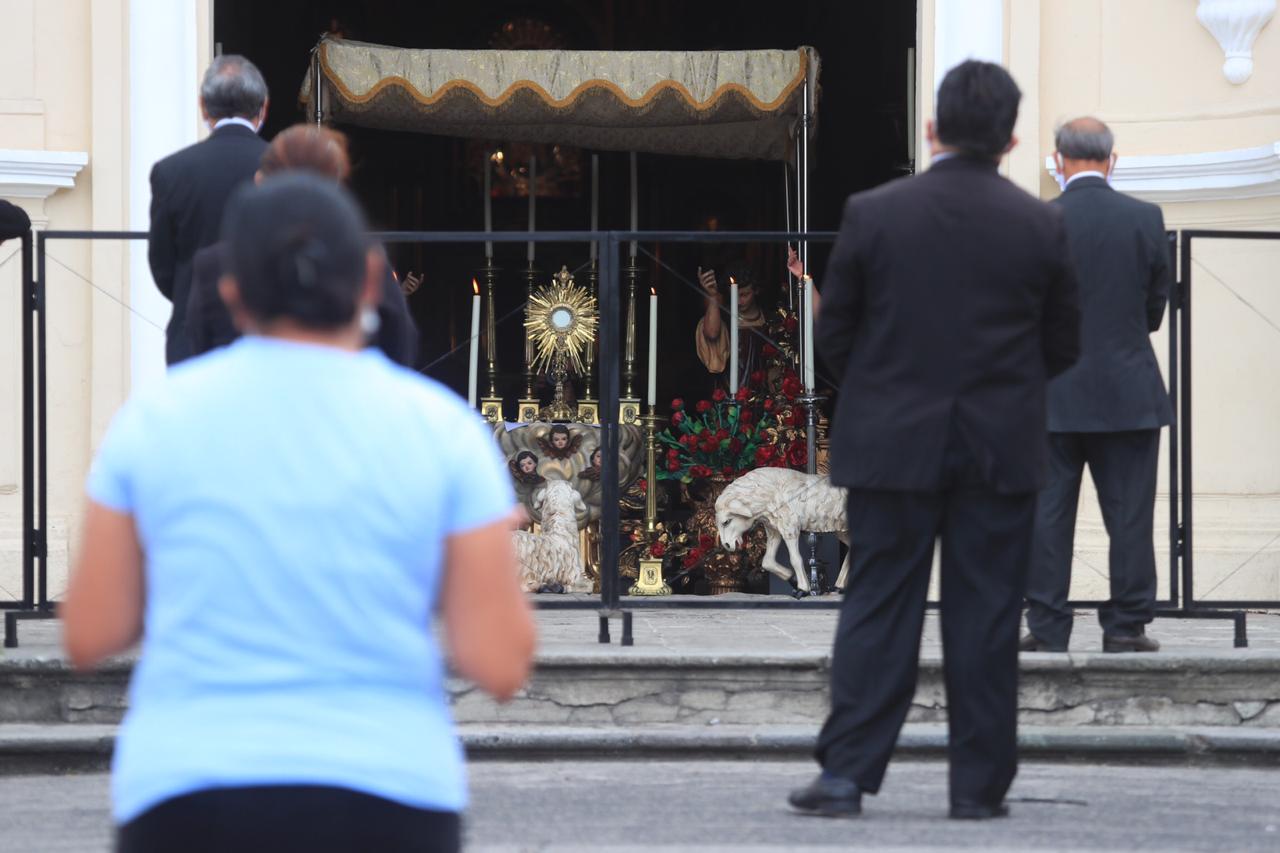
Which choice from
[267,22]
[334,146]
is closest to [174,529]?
[334,146]

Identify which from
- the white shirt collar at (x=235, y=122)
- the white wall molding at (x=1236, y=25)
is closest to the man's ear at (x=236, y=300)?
the white shirt collar at (x=235, y=122)

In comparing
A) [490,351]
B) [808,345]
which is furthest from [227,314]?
[490,351]

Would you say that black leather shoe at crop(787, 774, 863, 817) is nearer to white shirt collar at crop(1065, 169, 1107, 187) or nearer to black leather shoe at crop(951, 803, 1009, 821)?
black leather shoe at crop(951, 803, 1009, 821)

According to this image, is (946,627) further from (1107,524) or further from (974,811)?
(1107,524)

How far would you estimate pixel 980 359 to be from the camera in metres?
4.30

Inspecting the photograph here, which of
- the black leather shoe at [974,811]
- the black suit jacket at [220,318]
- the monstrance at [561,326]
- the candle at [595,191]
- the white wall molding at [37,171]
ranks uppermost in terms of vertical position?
the candle at [595,191]

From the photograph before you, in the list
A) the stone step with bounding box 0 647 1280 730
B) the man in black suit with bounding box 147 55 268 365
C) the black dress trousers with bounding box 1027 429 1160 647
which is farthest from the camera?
the black dress trousers with bounding box 1027 429 1160 647

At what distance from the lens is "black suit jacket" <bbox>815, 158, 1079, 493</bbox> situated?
4312 millimetres

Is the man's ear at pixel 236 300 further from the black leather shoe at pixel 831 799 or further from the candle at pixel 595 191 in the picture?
the candle at pixel 595 191

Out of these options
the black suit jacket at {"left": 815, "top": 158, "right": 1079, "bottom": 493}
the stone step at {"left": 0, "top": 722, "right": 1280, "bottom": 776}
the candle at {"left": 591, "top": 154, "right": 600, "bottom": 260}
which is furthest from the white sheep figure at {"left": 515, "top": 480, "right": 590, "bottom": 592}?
the black suit jacket at {"left": 815, "top": 158, "right": 1079, "bottom": 493}

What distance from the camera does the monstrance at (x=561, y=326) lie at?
1031 centimetres

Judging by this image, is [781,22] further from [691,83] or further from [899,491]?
[899,491]

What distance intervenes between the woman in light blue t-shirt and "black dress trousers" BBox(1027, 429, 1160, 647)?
13.1 feet

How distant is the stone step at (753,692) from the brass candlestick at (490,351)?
3564mm
